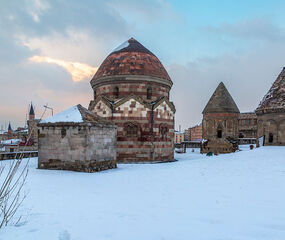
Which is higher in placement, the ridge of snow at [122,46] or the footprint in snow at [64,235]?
the ridge of snow at [122,46]

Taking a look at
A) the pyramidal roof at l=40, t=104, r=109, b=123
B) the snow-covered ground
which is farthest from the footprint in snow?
the pyramidal roof at l=40, t=104, r=109, b=123

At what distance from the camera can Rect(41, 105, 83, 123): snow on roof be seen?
1269 centimetres

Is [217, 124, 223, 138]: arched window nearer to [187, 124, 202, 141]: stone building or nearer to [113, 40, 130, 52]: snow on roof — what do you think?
[113, 40, 130, 52]: snow on roof

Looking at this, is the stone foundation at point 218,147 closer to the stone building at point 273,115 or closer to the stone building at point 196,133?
the stone building at point 273,115

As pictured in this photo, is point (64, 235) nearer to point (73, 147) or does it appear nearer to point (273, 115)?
point (73, 147)

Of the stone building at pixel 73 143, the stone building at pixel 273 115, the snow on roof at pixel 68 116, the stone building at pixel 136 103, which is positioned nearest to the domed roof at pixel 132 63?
the stone building at pixel 136 103

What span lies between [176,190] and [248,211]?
2.54 metres

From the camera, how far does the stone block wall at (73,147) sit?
12.1 m

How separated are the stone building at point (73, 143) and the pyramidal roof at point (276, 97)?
1244 centimetres

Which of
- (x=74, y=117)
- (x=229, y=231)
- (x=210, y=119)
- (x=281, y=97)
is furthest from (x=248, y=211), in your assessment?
(x=210, y=119)

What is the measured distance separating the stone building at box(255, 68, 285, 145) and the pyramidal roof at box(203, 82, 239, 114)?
1091 cm

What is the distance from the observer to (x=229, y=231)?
4.23 m

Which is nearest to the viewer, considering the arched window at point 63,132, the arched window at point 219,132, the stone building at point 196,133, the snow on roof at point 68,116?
the arched window at point 63,132

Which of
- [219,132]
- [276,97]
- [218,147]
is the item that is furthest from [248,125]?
[276,97]
